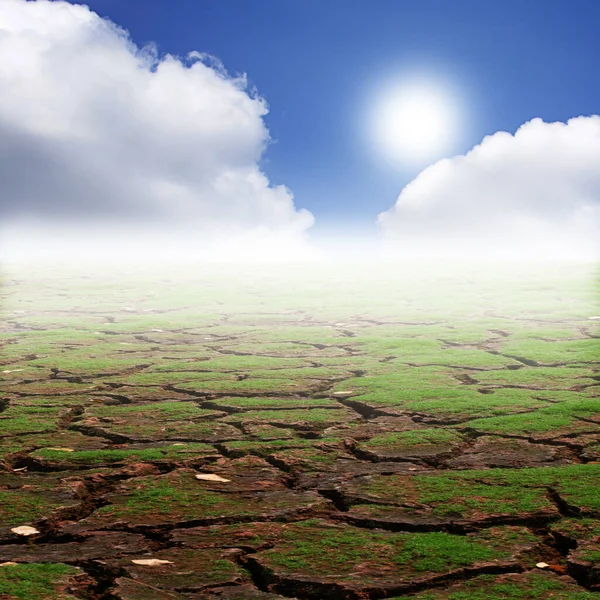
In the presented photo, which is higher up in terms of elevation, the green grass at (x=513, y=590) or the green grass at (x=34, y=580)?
the green grass at (x=513, y=590)

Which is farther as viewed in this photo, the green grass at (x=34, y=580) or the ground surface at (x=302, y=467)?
the ground surface at (x=302, y=467)

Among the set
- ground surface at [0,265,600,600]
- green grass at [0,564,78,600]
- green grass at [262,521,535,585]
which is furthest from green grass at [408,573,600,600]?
green grass at [0,564,78,600]

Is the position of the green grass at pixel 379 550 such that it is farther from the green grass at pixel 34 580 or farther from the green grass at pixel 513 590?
the green grass at pixel 34 580

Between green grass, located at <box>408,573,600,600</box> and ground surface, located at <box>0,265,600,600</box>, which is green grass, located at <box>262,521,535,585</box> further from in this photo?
green grass, located at <box>408,573,600,600</box>

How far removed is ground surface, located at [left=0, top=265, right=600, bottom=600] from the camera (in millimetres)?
2387

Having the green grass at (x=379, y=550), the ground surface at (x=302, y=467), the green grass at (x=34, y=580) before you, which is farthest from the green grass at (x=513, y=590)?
the green grass at (x=34, y=580)

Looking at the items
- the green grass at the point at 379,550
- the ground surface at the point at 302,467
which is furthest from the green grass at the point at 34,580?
the green grass at the point at 379,550

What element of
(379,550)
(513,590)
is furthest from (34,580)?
(513,590)

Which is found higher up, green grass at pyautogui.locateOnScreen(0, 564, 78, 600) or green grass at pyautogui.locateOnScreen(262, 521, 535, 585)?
green grass at pyautogui.locateOnScreen(262, 521, 535, 585)

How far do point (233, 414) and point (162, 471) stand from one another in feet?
3.82

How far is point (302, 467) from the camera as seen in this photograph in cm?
352

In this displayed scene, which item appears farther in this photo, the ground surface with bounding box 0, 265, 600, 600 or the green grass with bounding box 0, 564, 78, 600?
the ground surface with bounding box 0, 265, 600, 600

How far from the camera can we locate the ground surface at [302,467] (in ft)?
7.83

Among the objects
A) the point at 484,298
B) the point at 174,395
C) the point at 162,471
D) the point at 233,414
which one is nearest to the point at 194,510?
the point at 162,471
